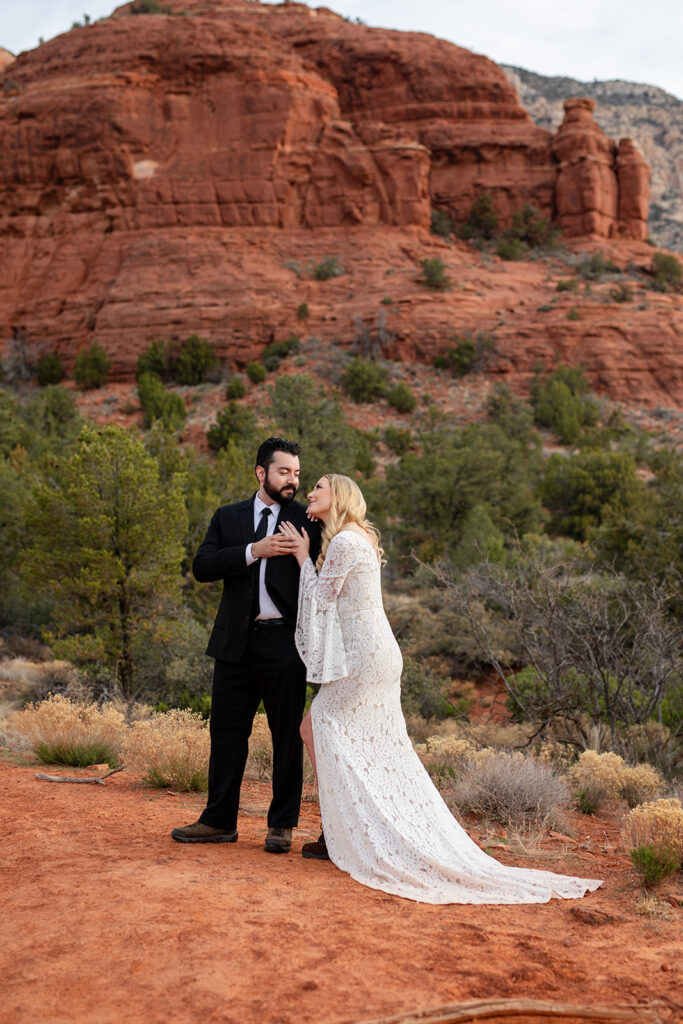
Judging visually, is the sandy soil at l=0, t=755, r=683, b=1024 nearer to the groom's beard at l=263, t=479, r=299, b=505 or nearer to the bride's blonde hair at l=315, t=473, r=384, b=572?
the bride's blonde hair at l=315, t=473, r=384, b=572

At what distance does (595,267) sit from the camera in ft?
145

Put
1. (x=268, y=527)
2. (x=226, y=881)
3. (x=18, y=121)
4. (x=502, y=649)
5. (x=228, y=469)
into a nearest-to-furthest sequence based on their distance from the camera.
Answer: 1. (x=226, y=881)
2. (x=268, y=527)
3. (x=502, y=649)
4. (x=228, y=469)
5. (x=18, y=121)

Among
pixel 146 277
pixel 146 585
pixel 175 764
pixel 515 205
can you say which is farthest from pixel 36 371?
pixel 175 764

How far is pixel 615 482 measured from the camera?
A: 23219mm

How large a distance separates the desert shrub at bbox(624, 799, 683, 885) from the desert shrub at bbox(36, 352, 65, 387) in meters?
38.9

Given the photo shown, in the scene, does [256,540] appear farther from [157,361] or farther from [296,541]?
[157,361]

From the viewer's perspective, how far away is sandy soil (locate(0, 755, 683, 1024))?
2.95m

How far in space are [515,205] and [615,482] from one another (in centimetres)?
3093

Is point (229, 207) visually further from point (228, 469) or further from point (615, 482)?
point (228, 469)

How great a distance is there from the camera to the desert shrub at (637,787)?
689 centimetres

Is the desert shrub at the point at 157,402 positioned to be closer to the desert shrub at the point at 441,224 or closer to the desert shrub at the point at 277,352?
the desert shrub at the point at 277,352

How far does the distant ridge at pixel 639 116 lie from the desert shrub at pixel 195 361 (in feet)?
180

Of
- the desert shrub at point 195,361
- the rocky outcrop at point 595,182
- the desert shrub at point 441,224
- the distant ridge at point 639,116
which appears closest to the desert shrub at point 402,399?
the desert shrub at point 195,361

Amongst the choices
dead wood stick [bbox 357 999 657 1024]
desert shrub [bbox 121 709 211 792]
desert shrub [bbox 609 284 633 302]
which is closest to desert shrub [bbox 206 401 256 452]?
desert shrub [bbox 609 284 633 302]
